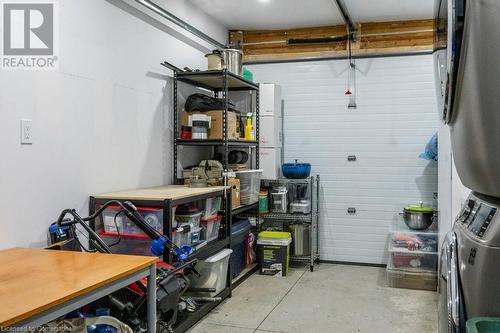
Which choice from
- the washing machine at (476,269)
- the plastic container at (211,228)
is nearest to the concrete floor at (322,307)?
the plastic container at (211,228)

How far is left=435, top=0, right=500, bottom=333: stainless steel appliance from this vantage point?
1073mm

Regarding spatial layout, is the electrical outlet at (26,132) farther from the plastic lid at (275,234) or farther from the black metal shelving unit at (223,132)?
the plastic lid at (275,234)

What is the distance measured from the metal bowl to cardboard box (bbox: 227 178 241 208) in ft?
6.17

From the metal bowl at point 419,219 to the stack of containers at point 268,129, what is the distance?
1.62 m

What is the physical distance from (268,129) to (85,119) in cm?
261

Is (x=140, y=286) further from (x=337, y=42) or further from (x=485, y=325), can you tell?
(x=337, y=42)

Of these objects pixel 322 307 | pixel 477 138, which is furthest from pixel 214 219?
pixel 477 138

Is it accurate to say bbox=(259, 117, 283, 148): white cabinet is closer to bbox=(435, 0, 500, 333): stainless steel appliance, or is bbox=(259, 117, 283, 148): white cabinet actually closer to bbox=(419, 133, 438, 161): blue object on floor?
bbox=(419, 133, 438, 161): blue object on floor

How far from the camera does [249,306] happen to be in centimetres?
405

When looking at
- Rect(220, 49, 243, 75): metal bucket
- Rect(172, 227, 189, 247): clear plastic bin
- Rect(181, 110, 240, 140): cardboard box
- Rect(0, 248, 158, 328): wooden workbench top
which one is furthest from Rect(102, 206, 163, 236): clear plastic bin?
Rect(220, 49, 243, 75): metal bucket

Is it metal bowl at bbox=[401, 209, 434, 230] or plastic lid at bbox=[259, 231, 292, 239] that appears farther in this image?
plastic lid at bbox=[259, 231, 292, 239]

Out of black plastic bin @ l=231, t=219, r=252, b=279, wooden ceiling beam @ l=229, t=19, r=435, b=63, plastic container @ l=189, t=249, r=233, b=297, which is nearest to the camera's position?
plastic container @ l=189, t=249, r=233, b=297

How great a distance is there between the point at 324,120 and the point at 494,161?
185 inches

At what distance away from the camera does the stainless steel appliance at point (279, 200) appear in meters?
5.41
